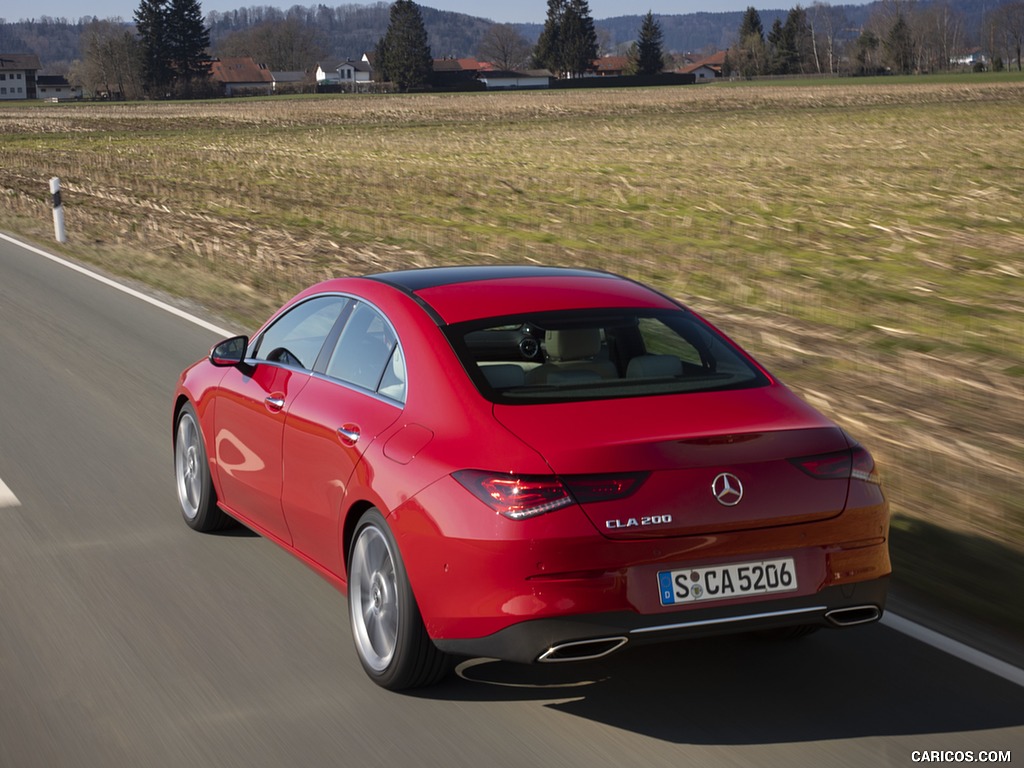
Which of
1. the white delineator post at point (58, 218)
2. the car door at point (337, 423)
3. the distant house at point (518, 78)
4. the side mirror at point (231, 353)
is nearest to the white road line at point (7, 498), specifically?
the side mirror at point (231, 353)

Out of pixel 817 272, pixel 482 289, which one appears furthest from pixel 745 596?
pixel 817 272

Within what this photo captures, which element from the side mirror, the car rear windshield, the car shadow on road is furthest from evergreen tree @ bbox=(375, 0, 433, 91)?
the car shadow on road

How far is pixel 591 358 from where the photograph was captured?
5539 millimetres

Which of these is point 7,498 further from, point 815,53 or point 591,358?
point 815,53

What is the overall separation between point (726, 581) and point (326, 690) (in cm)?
148

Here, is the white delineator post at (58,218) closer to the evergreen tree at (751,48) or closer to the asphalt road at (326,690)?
the asphalt road at (326,690)

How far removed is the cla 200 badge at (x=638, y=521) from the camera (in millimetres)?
4316

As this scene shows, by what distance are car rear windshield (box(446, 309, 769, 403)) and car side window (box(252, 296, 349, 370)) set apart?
0.63m

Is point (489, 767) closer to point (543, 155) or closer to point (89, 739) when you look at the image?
point (89, 739)

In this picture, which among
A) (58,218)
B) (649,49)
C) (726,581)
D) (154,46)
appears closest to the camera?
(726,581)

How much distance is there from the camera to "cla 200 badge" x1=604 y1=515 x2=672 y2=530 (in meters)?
4.32

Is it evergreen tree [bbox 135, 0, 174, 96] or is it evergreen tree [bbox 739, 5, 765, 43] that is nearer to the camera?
evergreen tree [bbox 135, 0, 174, 96]

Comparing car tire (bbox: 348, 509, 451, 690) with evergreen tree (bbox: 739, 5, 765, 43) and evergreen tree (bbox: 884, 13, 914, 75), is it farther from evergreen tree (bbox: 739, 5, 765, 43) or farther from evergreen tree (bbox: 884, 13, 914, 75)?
evergreen tree (bbox: 739, 5, 765, 43)

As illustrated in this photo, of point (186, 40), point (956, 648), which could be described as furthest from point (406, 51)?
point (956, 648)
